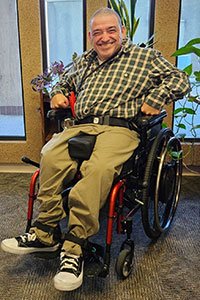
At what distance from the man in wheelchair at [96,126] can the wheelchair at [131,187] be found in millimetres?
48

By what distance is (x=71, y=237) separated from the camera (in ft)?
4.06

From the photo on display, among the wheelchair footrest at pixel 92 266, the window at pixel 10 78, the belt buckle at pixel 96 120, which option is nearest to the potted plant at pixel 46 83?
the window at pixel 10 78

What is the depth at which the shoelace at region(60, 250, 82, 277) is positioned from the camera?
1174mm

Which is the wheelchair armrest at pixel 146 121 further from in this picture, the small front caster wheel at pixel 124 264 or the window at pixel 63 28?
the window at pixel 63 28

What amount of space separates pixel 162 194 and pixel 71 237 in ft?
1.87

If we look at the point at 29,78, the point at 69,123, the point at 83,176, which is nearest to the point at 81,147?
the point at 83,176

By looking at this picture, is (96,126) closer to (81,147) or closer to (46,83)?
(81,147)

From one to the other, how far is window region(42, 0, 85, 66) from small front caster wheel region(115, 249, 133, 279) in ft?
6.86

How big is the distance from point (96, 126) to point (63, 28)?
5.65 feet

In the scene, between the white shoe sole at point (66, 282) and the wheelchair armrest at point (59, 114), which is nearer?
the white shoe sole at point (66, 282)

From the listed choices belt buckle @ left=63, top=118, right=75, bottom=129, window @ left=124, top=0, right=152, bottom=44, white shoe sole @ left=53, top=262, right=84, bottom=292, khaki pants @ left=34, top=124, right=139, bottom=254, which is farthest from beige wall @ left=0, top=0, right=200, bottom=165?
white shoe sole @ left=53, top=262, right=84, bottom=292

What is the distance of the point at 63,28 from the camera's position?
282 cm

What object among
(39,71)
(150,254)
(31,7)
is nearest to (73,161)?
(150,254)

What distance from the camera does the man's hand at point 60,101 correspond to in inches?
63.6
